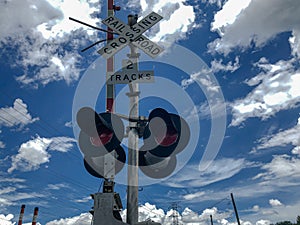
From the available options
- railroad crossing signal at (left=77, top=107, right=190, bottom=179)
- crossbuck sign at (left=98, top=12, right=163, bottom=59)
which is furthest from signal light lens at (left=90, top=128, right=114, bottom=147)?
crossbuck sign at (left=98, top=12, right=163, bottom=59)

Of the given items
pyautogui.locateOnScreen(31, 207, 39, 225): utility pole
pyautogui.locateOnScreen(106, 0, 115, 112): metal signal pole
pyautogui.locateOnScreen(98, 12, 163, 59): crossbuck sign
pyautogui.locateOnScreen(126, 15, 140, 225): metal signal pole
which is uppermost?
pyautogui.locateOnScreen(31, 207, 39, 225): utility pole

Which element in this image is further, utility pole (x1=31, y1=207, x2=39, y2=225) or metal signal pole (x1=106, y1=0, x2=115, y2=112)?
utility pole (x1=31, y1=207, x2=39, y2=225)

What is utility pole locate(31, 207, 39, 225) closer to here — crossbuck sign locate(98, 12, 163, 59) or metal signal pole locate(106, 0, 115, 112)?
metal signal pole locate(106, 0, 115, 112)

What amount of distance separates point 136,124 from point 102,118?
532 mm

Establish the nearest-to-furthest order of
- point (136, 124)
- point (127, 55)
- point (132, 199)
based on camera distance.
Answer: point (132, 199) < point (136, 124) < point (127, 55)

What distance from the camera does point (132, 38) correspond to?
331 cm

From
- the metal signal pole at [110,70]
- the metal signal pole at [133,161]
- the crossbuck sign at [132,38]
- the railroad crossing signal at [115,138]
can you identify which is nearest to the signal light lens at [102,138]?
the railroad crossing signal at [115,138]

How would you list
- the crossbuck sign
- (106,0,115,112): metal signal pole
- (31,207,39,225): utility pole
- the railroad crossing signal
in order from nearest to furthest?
the railroad crossing signal < the crossbuck sign < (106,0,115,112): metal signal pole < (31,207,39,225): utility pole

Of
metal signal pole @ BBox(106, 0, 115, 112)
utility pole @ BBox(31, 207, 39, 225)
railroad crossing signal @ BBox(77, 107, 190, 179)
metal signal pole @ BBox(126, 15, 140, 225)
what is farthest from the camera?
utility pole @ BBox(31, 207, 39, 225)

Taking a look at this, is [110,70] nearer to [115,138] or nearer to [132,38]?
[132,38]

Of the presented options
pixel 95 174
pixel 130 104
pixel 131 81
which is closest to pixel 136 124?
pixel 130 104

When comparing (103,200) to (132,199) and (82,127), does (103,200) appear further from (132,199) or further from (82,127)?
(82,127)

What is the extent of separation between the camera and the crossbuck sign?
3.31 meters

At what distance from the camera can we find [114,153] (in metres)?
2.75
